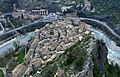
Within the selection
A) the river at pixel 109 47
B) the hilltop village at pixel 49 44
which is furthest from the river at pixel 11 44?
the hilltop village at pixel 49 44

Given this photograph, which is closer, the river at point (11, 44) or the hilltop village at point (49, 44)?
the hilltop village at point (49, 44)

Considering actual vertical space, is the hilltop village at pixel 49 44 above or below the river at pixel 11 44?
above

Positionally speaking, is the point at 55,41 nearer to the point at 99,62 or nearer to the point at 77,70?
the point at 99,62

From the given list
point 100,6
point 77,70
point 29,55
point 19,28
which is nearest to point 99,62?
point 77,70

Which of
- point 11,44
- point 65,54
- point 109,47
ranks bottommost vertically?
Answer: point 109,47

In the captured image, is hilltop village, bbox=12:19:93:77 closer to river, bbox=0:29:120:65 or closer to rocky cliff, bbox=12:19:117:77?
rocky cliff, bbox=12:19:117:77

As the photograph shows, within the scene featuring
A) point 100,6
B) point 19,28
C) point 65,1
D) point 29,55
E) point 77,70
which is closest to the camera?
point 77,70

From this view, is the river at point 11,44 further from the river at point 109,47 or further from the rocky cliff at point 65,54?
the rocky cliff at point 65,54

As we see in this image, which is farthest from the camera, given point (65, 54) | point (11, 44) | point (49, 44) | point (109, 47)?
point (11, 44)

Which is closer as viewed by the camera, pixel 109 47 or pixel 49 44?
pixel 49 44

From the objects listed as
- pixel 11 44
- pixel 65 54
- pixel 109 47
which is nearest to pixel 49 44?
pixel 11 44

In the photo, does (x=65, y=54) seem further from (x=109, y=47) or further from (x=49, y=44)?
(x=109, y=47)
